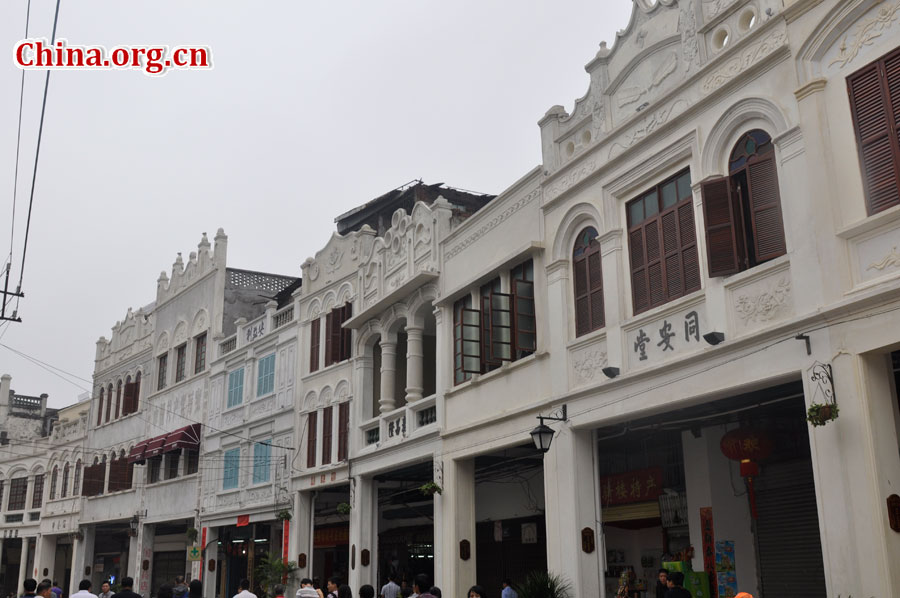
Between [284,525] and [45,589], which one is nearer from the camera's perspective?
[45,589]

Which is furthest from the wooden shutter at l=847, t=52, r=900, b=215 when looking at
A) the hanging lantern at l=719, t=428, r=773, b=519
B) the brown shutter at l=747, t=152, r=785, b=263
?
the hanging lantern at l=719, t=428, r=773, b=519

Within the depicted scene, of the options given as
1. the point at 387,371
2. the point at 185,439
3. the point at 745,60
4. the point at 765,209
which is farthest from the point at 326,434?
the point at 745,60

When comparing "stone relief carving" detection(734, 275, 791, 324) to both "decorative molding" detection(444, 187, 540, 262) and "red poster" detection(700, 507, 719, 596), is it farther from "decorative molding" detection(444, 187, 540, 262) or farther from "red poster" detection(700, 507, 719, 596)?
"decorative molding" detection(444, 187, 540, 262)

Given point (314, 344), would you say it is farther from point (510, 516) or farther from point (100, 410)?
point (100, 410)

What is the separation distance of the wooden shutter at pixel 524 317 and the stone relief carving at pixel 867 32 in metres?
6.94

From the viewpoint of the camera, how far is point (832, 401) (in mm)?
9852

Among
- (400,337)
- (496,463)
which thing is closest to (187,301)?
(400,337)

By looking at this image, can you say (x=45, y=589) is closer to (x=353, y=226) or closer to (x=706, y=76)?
(x=706, y=76)

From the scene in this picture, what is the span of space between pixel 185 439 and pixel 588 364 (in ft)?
64.4

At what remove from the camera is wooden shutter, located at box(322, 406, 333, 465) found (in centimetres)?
2331

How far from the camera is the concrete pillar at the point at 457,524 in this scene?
17.0 meters

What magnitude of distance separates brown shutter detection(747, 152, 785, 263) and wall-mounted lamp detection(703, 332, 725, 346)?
1.08m

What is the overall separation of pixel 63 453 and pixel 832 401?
128 feet

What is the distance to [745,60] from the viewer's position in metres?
11.8
